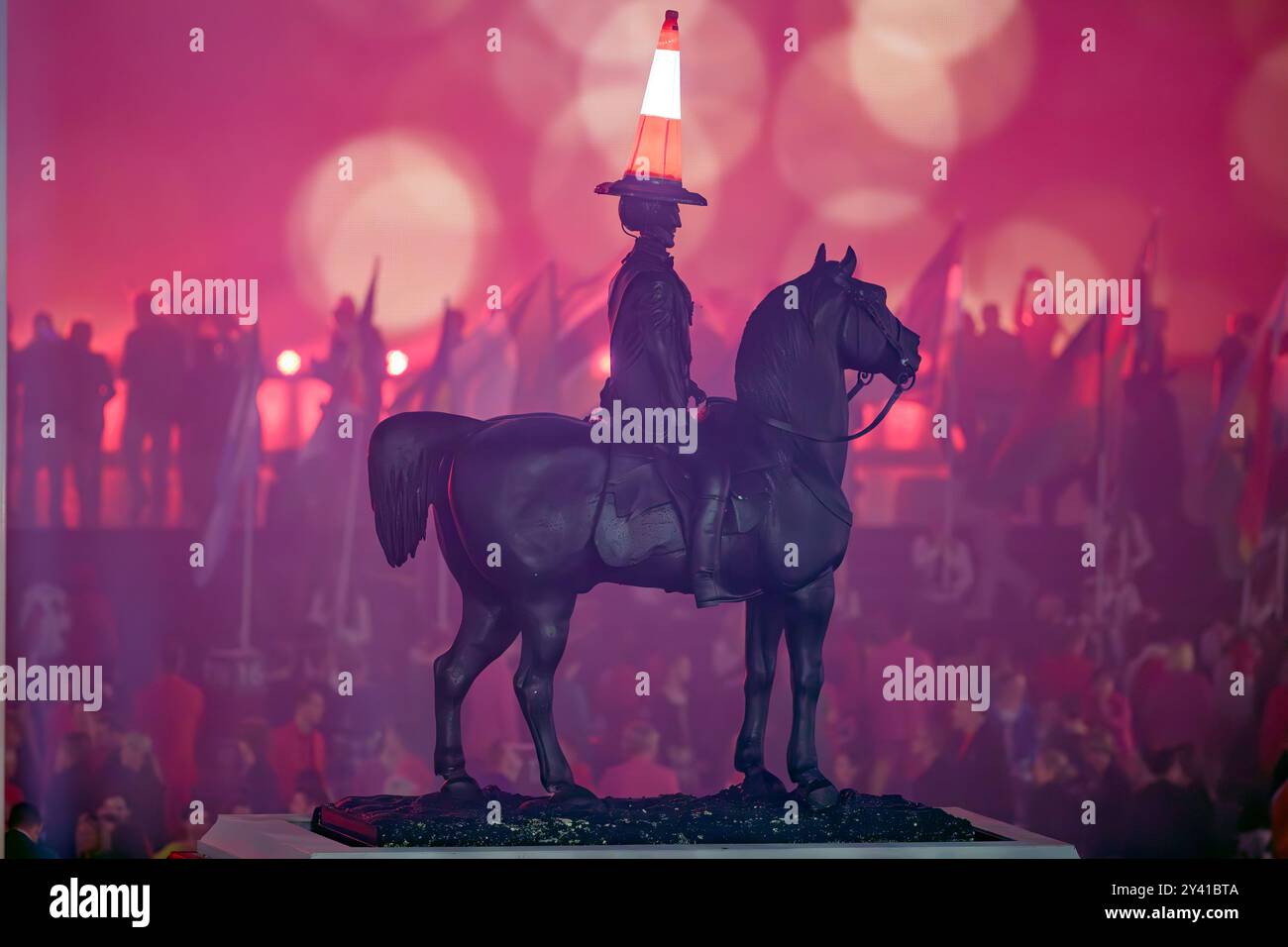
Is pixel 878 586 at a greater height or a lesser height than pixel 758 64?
lesser

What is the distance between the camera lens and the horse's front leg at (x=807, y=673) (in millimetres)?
6953

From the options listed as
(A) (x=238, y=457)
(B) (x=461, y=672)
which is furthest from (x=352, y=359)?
(B) (x=461, y=672)

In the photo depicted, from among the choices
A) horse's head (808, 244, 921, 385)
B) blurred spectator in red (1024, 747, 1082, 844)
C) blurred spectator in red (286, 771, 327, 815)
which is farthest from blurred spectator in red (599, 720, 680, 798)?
horse's head (808, 244, 921, 385)

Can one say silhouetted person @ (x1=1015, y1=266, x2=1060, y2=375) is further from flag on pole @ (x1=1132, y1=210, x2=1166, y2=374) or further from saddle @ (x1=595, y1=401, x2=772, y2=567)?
saddle @ (x1=595, y1=401, x2=772, y2=567)

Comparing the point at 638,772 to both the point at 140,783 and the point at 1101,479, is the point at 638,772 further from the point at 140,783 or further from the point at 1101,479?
the point at 1101,479

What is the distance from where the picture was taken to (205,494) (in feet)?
30.8

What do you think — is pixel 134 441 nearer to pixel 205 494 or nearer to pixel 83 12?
pixel 205 494

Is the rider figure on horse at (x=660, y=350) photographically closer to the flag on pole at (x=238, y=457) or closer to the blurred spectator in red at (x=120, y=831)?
the flag on pole at (x=238, y=457)

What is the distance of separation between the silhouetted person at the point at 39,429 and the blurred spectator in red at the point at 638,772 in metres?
3.14

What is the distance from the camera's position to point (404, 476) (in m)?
6.89

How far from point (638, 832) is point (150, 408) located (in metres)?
4.04

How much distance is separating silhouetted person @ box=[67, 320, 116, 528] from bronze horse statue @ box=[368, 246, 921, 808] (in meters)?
3.05

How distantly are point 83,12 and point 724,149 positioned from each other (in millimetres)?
3426
